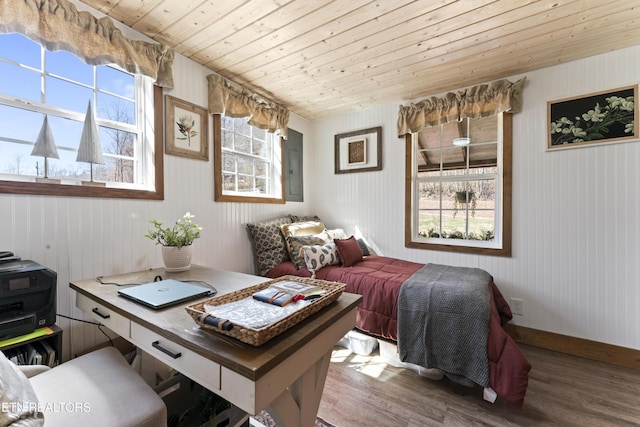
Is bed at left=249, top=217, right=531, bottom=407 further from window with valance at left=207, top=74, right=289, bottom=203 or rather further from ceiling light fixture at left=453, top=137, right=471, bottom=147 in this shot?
ceiling light fixture at left=453, top=137, right=471, bottom=147

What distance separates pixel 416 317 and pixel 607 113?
225cm

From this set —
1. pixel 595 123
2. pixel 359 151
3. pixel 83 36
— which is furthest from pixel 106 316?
pixel 595 123

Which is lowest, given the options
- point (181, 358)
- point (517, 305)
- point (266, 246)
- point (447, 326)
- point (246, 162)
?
point (517, 305)

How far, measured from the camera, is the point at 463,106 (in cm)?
259

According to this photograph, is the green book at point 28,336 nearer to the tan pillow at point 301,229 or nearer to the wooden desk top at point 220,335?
the wooden desk top at point 220,335

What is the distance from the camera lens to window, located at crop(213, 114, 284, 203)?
95.9 inches

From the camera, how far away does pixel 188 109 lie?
2.16 metres

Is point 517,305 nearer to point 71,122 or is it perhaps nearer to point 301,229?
point 301,229

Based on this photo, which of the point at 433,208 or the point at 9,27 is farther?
the point at 433,208

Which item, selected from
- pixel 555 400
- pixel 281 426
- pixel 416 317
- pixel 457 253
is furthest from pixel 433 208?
pixel 281 426

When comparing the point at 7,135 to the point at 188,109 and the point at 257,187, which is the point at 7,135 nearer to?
the point at 188,109

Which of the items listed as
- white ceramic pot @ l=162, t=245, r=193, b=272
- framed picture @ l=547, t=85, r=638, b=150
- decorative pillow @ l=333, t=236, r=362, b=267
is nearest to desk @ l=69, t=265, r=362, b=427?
white ceramic pot @ l=162, t=245, r=193, b=272

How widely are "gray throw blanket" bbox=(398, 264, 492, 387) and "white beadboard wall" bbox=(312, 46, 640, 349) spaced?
2.72ft

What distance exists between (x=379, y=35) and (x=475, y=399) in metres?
2.53
